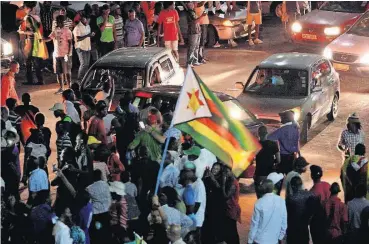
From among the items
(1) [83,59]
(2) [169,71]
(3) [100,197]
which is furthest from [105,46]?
(3) [100,197]

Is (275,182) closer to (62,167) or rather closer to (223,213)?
(223,213)

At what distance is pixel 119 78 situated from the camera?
1653cm

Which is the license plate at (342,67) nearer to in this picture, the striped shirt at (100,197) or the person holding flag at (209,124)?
the person holding flag at (209,124)

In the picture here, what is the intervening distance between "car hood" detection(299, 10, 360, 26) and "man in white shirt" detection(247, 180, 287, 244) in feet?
47.9

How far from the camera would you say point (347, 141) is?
13.6m

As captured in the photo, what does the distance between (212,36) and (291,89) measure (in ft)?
30.2

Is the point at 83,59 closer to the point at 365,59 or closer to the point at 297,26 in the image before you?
the point at 365,59

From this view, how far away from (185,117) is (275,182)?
62.5 inches

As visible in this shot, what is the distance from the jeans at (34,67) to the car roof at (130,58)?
163 inches

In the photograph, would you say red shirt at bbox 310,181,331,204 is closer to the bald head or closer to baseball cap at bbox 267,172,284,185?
baseball cap at bbox 267,172,284,185

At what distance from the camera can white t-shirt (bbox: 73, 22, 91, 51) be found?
66.6ft

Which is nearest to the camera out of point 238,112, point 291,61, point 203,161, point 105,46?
point 203,161

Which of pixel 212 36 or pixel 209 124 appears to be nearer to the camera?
pixel 209 124

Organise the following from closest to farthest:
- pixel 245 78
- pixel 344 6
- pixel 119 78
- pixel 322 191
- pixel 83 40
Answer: pixel 322 191 < pixel 119 78 < pixel 83 40 < pixel 245 78 < pixel 344 6
